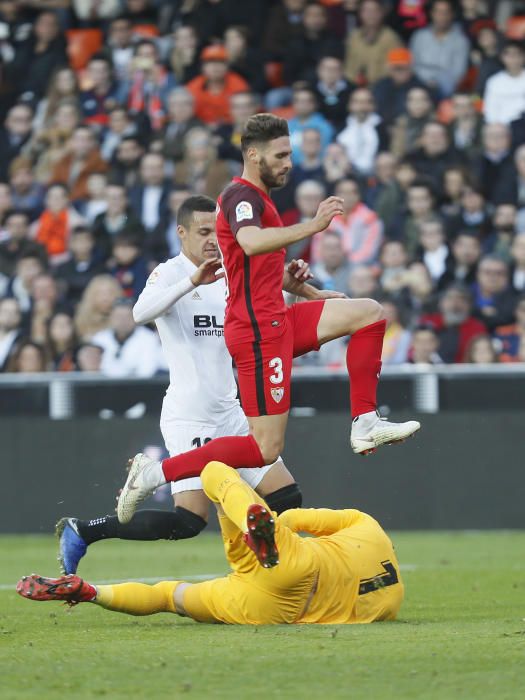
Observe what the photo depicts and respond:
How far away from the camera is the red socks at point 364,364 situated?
810cm

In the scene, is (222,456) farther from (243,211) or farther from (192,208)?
(192,208)

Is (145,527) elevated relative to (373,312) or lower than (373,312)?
lower

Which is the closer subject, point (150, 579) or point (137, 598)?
point (137, 598)

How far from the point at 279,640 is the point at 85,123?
40.0 ft

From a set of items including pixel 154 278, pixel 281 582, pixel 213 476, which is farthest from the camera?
Answer: pixel 154 278

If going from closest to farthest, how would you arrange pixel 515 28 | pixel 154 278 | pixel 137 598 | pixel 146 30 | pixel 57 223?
1. pixel 137 598
2. pixel 154 278
3. pixel 57 223
4. pixel 515 28
5. pixel 146 30

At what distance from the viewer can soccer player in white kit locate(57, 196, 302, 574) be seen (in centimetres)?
841

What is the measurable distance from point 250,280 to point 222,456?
889 millimetres

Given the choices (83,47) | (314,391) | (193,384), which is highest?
(83,47)

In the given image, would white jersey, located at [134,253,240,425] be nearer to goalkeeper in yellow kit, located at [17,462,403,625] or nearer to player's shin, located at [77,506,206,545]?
player's shin, located at [77,506,206,545]

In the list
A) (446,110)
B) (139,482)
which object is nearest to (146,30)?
(446,110)

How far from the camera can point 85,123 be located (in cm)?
1806

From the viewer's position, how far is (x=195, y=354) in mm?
8789

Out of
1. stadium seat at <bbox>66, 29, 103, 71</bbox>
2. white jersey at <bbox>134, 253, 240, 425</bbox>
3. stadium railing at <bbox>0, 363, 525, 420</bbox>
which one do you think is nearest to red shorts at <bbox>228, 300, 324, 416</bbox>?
white jersey at <bbox>134, 253, 240, 425</bbox>
